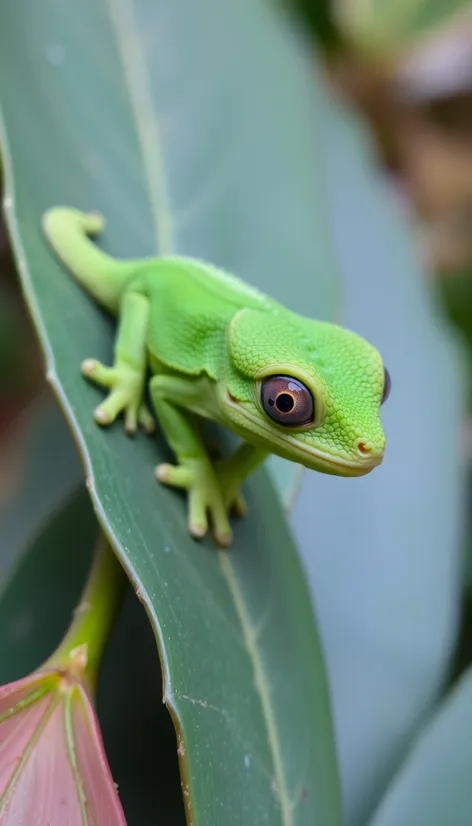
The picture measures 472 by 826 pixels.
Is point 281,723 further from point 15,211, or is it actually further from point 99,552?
point 15,211

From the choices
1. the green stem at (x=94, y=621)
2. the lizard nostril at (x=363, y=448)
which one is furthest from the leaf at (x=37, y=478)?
the lizard nostril at (x=363, y=448)

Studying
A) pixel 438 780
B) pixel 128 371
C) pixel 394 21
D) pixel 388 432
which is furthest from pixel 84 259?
pixel 394 21

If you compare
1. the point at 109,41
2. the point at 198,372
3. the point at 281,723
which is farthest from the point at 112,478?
the point at 109,41

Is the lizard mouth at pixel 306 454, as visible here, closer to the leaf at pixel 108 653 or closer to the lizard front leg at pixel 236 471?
the lizard front leg at pixel 236 471

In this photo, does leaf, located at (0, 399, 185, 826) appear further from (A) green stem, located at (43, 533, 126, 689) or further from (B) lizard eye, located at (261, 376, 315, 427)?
(B) lizard eye, located at (261, 376, 315, 427)

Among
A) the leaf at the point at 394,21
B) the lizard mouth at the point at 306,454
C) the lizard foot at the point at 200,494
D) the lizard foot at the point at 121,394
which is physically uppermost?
the leaf at the point at 394,21

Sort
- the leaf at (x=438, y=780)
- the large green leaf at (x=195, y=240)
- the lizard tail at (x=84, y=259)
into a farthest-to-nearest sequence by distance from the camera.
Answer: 1. the lizard tail at (x=84, y=259)
2. the leaf at (x=438, y=780)
3. the large green leaf at (x=195, y=240)

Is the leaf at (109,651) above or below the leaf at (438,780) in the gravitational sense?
below
